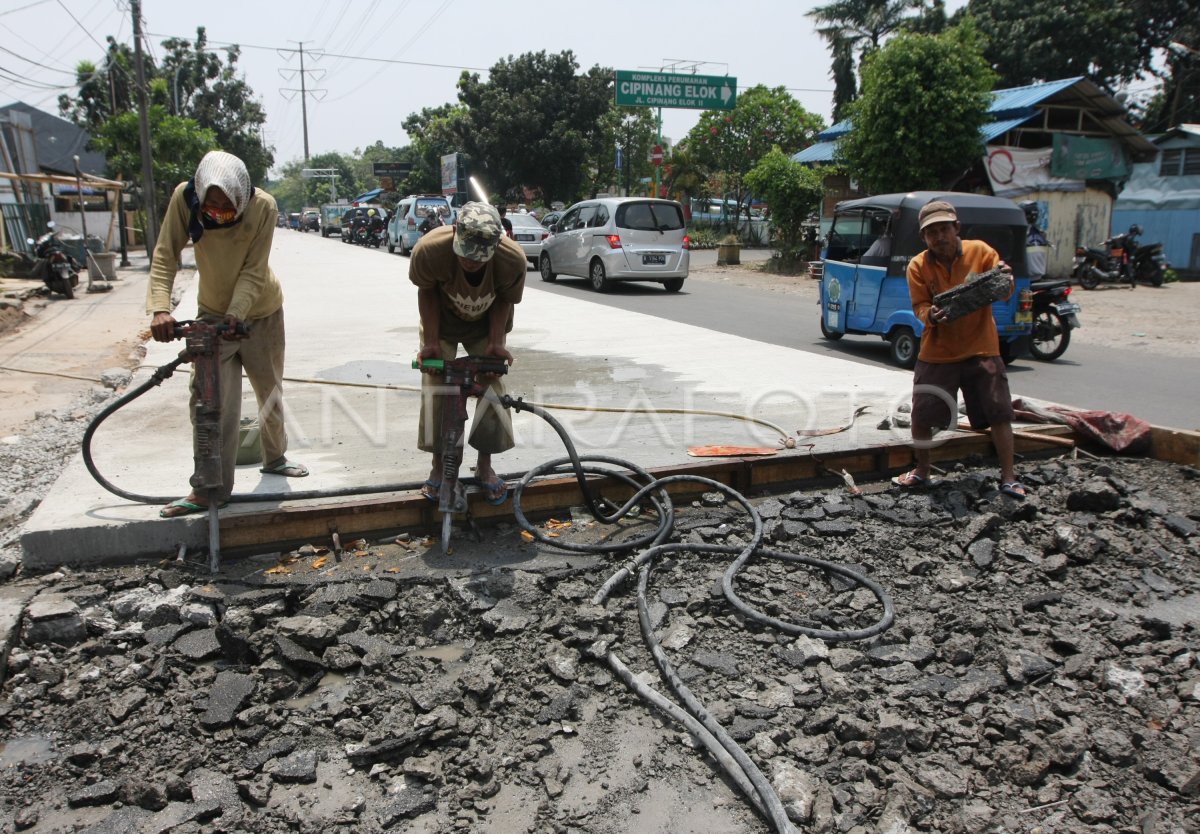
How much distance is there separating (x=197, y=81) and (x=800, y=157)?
35.4 metres

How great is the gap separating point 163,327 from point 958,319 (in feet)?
13.2

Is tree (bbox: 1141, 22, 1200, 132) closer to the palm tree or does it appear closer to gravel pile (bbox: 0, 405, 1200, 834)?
the palm tree

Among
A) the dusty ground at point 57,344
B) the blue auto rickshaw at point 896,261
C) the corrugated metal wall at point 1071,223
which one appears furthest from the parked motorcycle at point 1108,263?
the dusty ground at point 57,344

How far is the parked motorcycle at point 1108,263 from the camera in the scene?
18375 millimetres

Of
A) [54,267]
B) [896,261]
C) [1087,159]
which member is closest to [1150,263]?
[1087,159]

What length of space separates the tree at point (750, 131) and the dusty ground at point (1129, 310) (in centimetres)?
1465

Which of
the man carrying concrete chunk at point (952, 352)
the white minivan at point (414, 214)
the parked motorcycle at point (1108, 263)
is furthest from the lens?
the white minivan at point (414, 214)

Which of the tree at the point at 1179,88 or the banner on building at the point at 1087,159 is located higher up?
the tree at the point at 1179,88

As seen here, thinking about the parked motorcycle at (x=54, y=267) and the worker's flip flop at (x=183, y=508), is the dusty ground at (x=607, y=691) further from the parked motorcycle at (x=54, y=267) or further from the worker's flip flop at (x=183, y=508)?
the parked motorcycle at (x=54, y=267)

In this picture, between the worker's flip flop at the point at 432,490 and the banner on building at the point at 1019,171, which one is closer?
the worker's flip flop at the point at 432,490

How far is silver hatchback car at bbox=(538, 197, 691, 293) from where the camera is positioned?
16.1 m

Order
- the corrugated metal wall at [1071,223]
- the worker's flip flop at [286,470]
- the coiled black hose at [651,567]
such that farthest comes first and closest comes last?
1. the corrugated metal wall at [1071,223]
2. the worker's flip flop at [286,470]
3. the coiled black hose at [651,567]

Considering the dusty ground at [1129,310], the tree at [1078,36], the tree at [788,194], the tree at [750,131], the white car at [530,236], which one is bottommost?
the dusty ground at [1129,310]

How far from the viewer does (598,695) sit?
3209 millimetres
